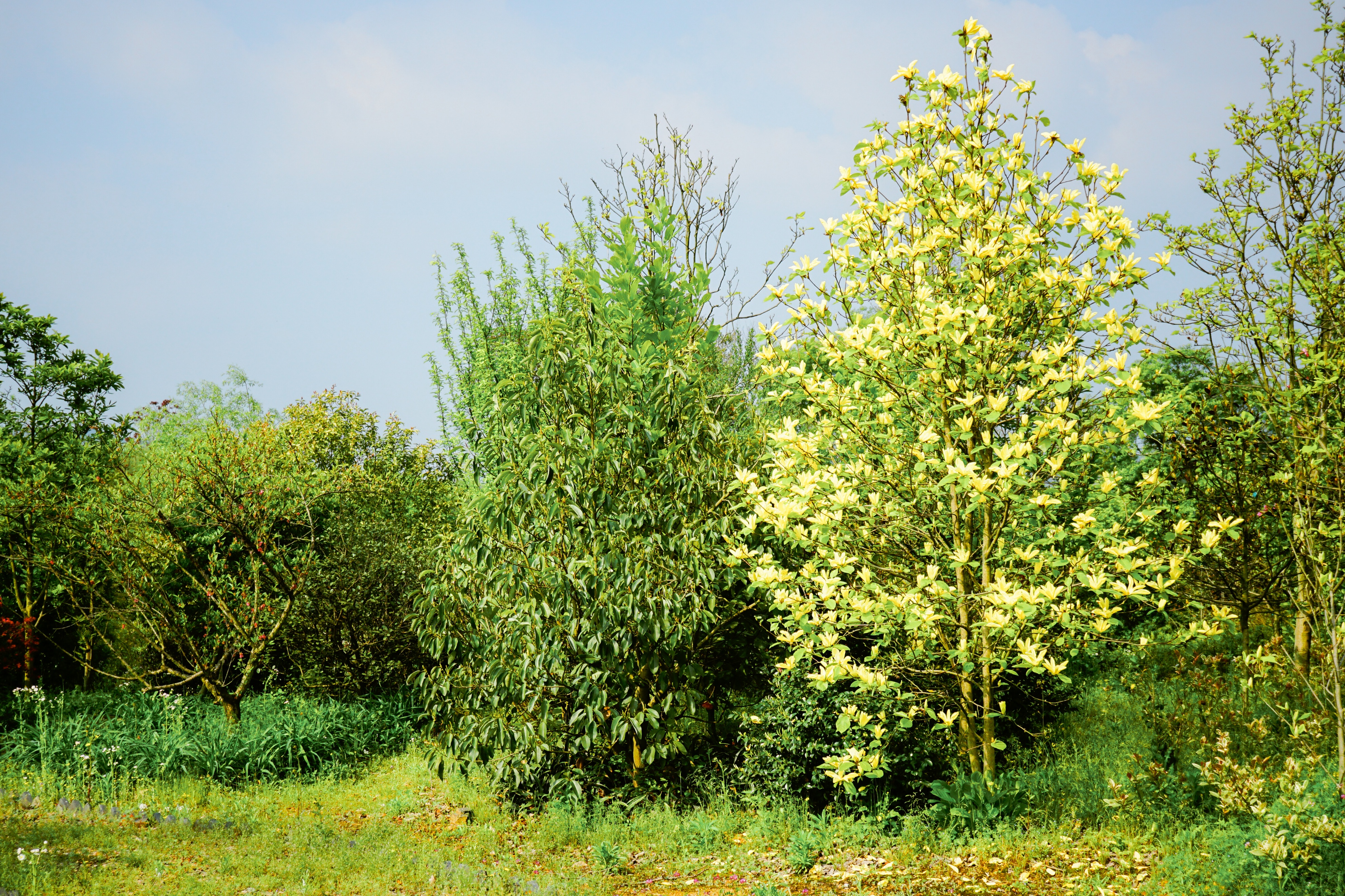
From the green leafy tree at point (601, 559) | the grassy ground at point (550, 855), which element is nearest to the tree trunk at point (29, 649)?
the grassy ground at point (550, 855)

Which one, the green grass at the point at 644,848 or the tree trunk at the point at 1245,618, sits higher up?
the tree trunk at the point at 1245,618

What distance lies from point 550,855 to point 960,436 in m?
4.04

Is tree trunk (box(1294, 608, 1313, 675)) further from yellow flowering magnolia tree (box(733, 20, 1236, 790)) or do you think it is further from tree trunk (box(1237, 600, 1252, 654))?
yellow flowering magnolia tree (box(733, 20, 1236, 790))

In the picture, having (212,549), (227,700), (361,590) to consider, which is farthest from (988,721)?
(212,549)

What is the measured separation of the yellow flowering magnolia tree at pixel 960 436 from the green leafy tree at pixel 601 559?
64cm

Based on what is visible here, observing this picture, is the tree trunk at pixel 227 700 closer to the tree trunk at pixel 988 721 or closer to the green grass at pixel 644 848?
Answer: the green grass at pixel 644 848

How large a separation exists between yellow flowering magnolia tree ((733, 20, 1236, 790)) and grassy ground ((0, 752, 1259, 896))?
0.60 metres

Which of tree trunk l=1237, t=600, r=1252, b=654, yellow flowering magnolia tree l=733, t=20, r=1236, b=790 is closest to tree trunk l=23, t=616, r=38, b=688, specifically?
yellow flowering magnolia tree l=733, t=20, r=1236, b=790

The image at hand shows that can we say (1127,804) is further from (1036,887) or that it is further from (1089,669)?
(1089,669)

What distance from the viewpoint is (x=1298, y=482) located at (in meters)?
4.99

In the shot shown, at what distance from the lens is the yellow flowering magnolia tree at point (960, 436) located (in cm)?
495

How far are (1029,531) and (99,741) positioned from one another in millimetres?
8772

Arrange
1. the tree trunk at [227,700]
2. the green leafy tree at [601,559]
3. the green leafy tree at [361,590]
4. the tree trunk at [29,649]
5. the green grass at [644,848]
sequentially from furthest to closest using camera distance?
the tree trunk at [29,649] < the green leafy tree at [361,590] < the tree trunk at [227,700] < the green leafy tree at [601,559] < the green grass at [644,848]

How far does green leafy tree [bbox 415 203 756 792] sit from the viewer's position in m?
6.18
